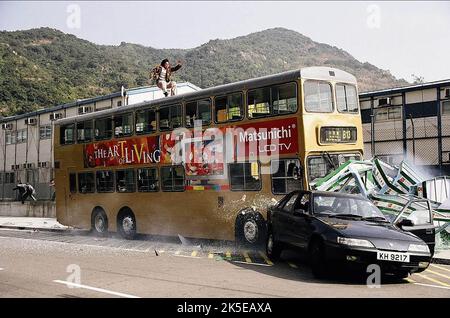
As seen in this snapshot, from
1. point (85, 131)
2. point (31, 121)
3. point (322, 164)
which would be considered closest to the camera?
point (322, 164)

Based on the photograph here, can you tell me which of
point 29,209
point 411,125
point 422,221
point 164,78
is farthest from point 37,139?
point 422,221

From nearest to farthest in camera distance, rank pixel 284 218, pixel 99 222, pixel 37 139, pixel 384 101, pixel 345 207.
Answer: pixel 345 207, pixel 284 218, pixel 99 222, pixel 384 101, pixel 37 139

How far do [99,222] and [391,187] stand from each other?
11161 millimetres

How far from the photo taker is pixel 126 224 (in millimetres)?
19016

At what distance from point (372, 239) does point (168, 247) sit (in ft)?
26.8

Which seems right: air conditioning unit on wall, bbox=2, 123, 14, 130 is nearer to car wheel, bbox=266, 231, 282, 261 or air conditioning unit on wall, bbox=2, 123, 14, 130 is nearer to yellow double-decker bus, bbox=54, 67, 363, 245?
yellow double-decker bus, bbox=54, 67, 363, 245

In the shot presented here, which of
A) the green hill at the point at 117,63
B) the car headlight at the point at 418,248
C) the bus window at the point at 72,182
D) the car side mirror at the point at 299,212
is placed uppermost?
the green hill at the point at 117,63

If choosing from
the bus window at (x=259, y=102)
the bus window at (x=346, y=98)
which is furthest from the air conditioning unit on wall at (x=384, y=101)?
A: the bus window at (x=259, y=102)

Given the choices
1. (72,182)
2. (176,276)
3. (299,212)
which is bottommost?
(176,276)

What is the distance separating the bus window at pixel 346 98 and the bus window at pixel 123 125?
7.54 meters

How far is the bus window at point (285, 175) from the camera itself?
531 inches

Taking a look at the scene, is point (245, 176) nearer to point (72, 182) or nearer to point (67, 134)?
point (72, 182)

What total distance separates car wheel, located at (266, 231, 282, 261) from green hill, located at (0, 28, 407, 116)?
2353 inches

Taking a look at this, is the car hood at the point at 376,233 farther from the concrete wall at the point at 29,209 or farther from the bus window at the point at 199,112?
the concrete wall at the point at 29,209
